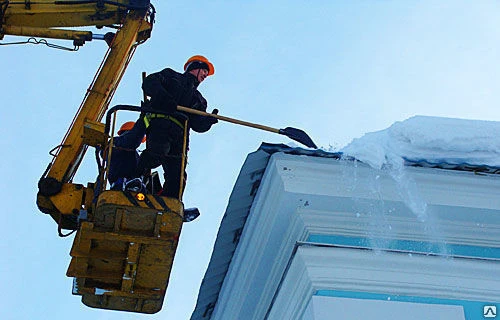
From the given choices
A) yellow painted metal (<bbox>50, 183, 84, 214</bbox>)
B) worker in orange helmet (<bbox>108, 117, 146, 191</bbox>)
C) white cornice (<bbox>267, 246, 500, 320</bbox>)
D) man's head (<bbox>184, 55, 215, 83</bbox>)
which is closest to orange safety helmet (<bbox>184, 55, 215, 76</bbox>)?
man's head (<bbox>184, 55, 215, 83</bbox>)

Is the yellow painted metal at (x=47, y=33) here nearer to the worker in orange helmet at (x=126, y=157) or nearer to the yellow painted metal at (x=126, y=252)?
the worker in orange helmet at (x=126, y=157)

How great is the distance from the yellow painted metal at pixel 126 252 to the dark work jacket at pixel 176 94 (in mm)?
1327

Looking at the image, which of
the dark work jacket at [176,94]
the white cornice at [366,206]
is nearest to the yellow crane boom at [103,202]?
the dark work jacket at [176,94]

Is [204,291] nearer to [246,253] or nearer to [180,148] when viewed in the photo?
[246,253]

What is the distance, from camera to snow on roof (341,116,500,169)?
6.98 meters

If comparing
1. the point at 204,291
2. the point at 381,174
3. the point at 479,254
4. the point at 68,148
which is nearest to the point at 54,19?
the point at 68,148

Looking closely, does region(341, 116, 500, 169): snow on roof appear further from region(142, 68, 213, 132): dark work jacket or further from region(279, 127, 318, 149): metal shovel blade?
region(142, 68, 213, 132): dark work jacket

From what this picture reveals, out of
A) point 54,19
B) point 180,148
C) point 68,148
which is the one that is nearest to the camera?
point 180,148

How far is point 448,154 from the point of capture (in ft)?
23.4

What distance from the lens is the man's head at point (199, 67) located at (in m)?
9.12

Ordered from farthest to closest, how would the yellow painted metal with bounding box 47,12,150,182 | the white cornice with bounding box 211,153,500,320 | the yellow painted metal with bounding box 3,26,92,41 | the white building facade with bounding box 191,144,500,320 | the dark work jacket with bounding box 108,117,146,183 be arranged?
the yellow painted metal with bounding box 3,26,92,41 < the yellow painted metal with bounding box 47,12,150,182 < the dark work jacket with bounding box 108,117,146,183 < the white cornice with bounding box 211,153,500,320 < the white building facade with bounding box 191,144,500,320

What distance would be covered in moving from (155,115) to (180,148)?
418 mm

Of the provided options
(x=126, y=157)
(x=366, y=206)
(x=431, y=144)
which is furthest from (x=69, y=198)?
(x=431, y=144)

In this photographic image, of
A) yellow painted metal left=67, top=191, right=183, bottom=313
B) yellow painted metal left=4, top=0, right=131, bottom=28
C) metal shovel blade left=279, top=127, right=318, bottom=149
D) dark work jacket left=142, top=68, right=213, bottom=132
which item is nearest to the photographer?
yellow painted metal left=67, top=191, right=183, bottom=313
